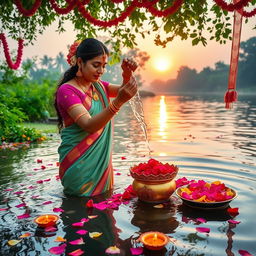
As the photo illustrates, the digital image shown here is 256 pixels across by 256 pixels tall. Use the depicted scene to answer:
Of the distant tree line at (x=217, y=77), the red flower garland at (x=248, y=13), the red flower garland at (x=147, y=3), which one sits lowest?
the distant tree line at (x=217, y=77)

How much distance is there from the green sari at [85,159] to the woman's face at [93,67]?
0.38m

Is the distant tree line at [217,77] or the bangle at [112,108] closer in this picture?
the bangle at [112,108]

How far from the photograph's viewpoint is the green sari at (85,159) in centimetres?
452

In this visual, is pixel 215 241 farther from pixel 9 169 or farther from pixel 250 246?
pixel 9 169

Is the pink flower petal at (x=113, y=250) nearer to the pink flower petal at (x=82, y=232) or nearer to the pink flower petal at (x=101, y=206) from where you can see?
the pink flower petal at (x=82, y=232)

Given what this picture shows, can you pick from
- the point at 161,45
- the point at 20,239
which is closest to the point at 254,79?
the point at 161,45

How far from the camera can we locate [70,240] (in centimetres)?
339

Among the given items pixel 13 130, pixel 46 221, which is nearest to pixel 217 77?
pixel 13 130

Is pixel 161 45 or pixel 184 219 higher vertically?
pixel 161 45

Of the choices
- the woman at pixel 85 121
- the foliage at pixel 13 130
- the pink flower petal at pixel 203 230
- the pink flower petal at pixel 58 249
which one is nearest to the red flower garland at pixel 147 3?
the woman at pixel 85 121

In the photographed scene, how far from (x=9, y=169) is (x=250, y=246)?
4.96 meters

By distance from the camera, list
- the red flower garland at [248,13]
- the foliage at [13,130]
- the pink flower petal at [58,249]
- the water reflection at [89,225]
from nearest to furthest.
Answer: the pink flower petal at [58,249], the water reflection at [89,225], the red flower garland at [248,13], the foliage at [13,130]

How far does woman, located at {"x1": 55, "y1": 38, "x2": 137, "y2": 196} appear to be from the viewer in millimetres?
4285

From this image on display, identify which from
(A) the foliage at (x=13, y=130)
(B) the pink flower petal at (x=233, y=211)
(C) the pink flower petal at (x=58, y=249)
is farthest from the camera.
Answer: (A) the foliage at (x=13, y=130)
